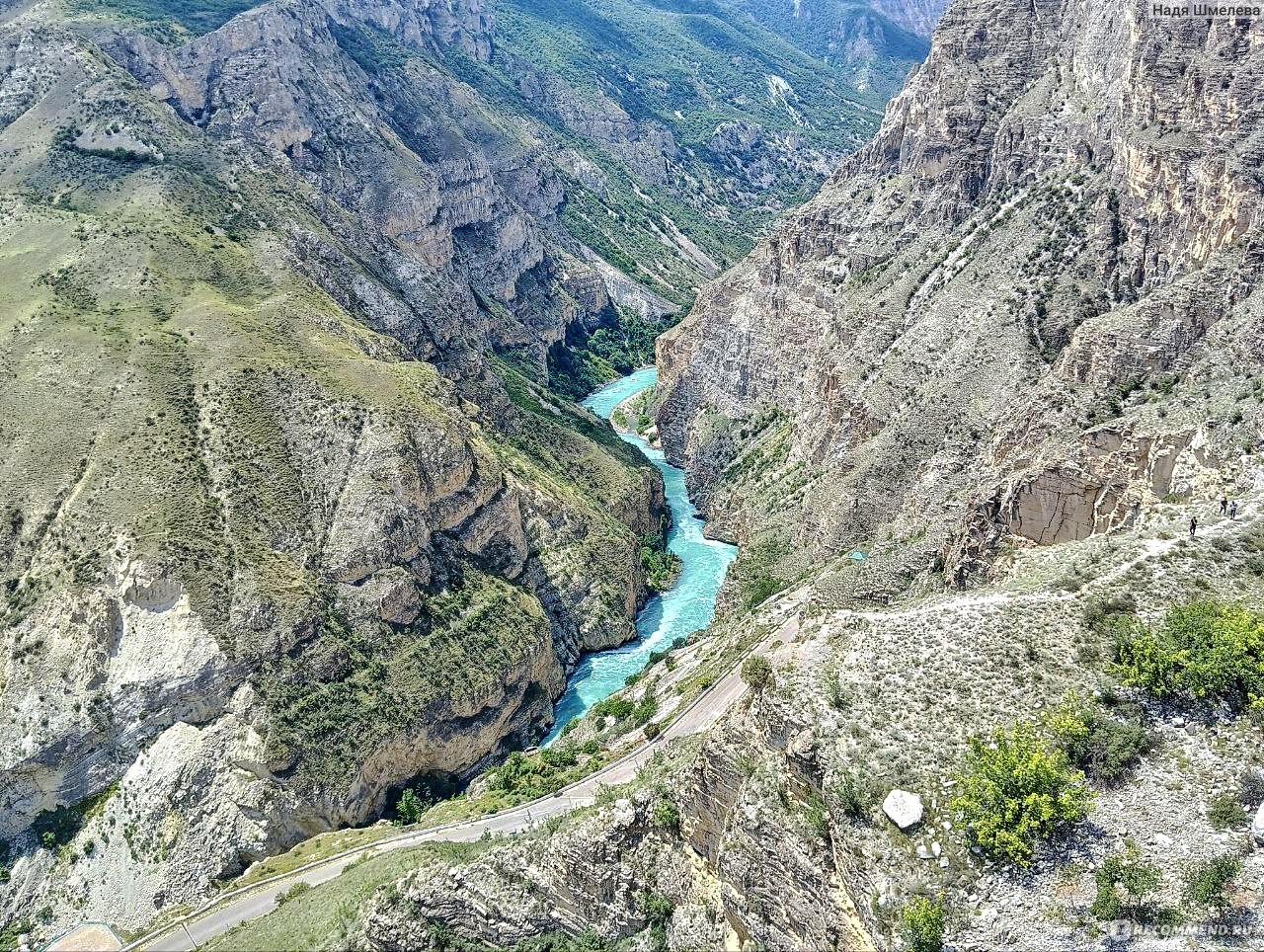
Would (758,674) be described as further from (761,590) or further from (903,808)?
(761,590)

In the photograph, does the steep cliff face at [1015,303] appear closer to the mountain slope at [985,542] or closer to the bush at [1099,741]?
the mountain slope at [985,542]

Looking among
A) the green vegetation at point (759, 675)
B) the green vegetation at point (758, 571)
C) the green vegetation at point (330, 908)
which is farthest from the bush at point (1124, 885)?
the green vegetation at point (758, 571)

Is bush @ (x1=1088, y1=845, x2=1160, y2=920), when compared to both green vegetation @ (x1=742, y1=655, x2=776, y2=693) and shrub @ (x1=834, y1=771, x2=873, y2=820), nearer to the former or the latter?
shrub @ (x1=834, y1=771, x2=873, y2=820)

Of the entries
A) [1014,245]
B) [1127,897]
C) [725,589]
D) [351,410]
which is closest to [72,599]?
[351,410]

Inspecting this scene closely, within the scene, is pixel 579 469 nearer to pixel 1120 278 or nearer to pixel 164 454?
pixel 164 454

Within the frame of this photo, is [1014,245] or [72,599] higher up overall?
[1014,245]
